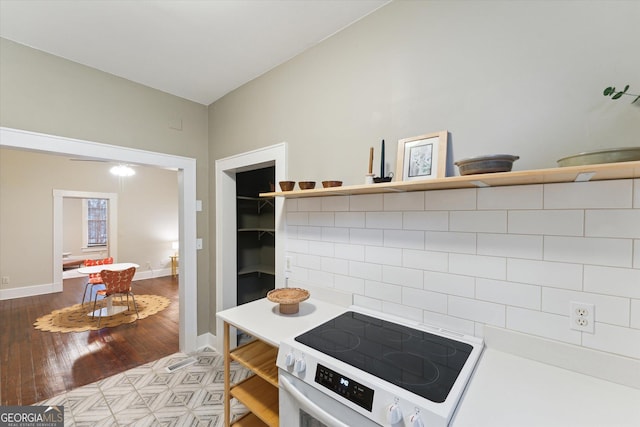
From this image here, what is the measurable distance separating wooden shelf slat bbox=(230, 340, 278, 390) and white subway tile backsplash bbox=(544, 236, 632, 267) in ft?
4.58

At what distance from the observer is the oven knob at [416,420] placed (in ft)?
2.59

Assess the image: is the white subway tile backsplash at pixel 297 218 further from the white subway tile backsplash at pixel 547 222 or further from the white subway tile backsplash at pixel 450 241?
the white subway tile backsplash at pixel 547 222

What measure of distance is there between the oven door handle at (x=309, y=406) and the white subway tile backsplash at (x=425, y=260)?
0.79 m

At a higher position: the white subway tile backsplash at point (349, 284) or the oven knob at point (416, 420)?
the white subway tile backsplash at point (349, 284)

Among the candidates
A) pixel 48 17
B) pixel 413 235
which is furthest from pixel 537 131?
pixel 48 17

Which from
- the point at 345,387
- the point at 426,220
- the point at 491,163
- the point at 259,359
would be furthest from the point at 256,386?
the point at 491,163

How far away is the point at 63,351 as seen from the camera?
2906 millimetres

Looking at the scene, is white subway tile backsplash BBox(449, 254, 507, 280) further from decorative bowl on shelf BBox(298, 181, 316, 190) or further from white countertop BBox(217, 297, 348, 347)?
decorative bowl on shelf BBox(298, 181, 316, 190)

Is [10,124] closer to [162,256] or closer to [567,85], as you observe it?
[567,85]

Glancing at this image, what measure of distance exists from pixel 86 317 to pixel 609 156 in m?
5.58

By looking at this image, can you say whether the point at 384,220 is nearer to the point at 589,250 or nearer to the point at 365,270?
the point at 365,270

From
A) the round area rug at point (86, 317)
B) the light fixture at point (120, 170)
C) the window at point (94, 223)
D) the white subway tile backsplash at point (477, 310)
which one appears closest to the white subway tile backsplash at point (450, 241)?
the white subway tile backsplash at point (477, 310)

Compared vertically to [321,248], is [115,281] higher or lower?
lower

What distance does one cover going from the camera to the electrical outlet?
990mm
